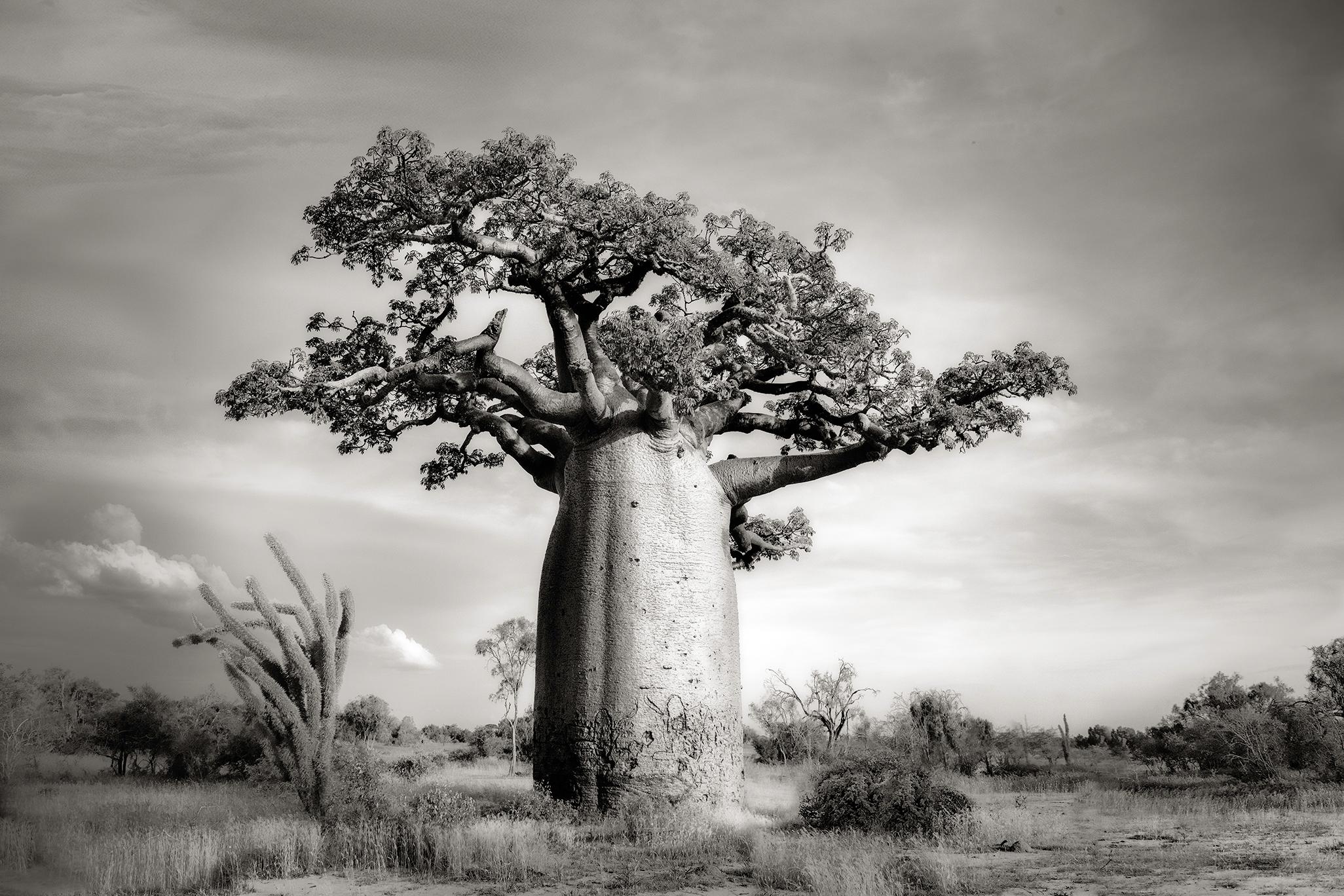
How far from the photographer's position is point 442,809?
29.1 ft


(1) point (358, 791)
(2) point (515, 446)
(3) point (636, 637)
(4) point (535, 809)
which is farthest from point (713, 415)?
(1) point (358, 791)

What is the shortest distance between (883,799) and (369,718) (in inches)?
1023

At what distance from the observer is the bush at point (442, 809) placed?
28.4 feet

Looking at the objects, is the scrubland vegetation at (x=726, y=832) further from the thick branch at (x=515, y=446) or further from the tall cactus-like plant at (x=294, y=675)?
the thick branch at (x=515, y=446)

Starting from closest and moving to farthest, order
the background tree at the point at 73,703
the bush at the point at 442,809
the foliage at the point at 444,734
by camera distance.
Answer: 1. the bush at the point at 442,809
2. the background tree at the point at 73,703
3. the foliage at the point at 444,734

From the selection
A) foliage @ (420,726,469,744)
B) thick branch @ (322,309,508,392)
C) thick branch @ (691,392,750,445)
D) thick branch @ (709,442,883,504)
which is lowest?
foliage @ (420,726,469,744)

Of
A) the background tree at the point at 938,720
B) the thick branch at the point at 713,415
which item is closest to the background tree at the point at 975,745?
the background tree at the point at 938,720

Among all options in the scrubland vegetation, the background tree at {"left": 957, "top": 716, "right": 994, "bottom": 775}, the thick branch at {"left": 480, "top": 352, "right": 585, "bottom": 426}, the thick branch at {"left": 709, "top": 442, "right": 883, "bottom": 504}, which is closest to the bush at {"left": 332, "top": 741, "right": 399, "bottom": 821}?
the scrubland vegetation

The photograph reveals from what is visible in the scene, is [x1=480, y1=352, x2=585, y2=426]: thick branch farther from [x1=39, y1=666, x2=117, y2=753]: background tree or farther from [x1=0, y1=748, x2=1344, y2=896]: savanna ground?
[x1=39, y1=666, x2=117, y2=753]: background tree

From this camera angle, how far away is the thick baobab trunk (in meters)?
9.86

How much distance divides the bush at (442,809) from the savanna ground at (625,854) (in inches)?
6.7

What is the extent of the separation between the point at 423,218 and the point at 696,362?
12.0 ft

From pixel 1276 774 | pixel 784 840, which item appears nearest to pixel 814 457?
pixel 784 840

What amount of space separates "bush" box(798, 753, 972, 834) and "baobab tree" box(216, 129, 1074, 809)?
3.48 feet
